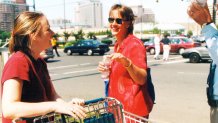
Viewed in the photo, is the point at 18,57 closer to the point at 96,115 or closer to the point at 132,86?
the point at 96,115

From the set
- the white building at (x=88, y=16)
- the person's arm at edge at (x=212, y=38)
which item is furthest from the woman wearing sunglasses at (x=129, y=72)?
the white building at (x=88, y=16)

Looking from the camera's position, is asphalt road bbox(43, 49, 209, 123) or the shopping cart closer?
the shopping cart

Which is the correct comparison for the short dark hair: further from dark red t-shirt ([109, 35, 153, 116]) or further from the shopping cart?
the shopping cart

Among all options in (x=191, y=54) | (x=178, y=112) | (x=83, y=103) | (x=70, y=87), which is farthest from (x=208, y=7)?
(x=191, y=54)

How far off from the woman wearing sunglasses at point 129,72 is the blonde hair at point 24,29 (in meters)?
0.86

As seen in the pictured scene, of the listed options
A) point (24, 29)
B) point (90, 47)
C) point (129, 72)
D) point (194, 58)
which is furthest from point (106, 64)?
point (90, 47)

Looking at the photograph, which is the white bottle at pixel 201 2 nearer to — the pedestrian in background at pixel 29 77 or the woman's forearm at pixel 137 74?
the woman's forearm at pixel 137 74

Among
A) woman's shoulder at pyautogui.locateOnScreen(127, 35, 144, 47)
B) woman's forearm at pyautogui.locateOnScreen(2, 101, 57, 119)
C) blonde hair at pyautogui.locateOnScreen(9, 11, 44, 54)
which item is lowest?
woman's forearm at pyautogui.locateOnScreen(2, 101, 57, 119)

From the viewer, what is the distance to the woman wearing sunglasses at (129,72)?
3.03 metres

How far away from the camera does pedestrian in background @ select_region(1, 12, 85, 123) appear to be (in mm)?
2031

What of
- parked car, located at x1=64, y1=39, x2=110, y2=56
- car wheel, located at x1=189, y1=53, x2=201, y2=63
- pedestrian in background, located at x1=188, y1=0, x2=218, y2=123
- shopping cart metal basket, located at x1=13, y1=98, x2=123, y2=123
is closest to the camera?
shopping cart metal basket, located at x1=13, y1=98, x2=123, y2=123

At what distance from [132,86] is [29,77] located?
1120mm

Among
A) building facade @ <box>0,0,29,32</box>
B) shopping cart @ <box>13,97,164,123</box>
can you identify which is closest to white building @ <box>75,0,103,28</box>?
building facade @ <box>0,0,29,32</box>

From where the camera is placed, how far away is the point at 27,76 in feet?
7.29
